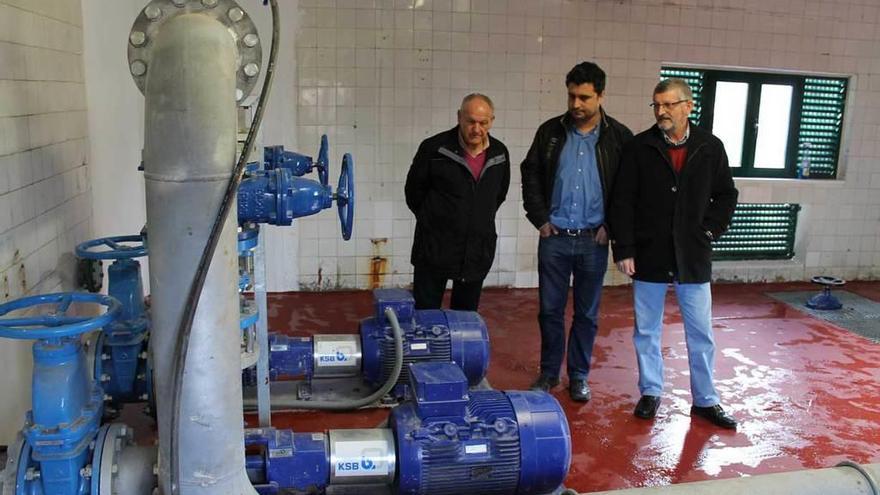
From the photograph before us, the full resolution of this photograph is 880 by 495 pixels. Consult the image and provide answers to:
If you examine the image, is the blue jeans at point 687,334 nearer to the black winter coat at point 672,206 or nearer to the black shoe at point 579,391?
the black winter coat at point 672,206

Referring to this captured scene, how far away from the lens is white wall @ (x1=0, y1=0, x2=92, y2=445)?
7.48 feet

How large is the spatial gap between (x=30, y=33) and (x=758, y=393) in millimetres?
3503

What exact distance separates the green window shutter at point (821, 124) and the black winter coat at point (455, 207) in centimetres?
356

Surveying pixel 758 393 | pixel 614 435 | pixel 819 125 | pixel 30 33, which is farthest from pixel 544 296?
pixel 819 125

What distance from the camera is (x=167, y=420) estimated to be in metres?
1.50

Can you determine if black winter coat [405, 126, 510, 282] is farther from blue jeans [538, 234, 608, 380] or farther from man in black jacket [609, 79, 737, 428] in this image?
man in black jacket [609, 79, 737, 428]

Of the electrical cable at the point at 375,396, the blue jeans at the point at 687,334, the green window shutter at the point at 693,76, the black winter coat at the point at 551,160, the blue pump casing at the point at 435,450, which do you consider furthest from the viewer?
the green window shutter at the point at 693,76

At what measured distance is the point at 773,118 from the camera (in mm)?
5660

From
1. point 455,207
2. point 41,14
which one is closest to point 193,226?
point 41,14

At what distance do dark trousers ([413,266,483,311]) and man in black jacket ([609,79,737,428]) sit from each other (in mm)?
715

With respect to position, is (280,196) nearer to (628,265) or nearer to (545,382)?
(628,265)

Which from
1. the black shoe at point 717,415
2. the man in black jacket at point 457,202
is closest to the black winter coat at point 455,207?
the man in black jacket at point 457,202

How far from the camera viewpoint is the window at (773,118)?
18.0 ft

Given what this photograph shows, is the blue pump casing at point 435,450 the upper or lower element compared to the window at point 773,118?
lower
